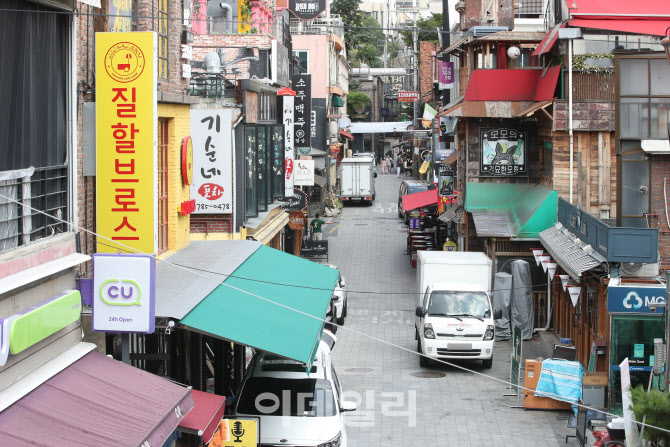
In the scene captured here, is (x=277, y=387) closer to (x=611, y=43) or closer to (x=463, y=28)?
(x=611, y=43)

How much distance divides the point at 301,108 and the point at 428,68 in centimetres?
2563

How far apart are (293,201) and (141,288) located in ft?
69.2

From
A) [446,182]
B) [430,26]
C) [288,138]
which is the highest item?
[430,26]

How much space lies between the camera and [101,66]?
10656 mm

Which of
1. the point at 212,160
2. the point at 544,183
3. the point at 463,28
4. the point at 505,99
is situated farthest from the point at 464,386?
the point at 463,28

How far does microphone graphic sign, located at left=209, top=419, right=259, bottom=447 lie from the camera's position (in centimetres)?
1079

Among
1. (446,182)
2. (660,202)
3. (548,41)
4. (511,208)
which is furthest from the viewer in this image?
(446,182)

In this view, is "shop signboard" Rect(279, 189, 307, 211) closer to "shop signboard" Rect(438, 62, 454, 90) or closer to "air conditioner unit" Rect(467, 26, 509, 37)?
"air conditioner unit" Rect(467, 26, 509, 37)

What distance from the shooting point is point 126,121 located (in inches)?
422

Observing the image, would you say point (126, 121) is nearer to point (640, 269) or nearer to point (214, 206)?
point (214, 206)

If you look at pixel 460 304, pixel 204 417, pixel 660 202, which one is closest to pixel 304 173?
pixel 460 304

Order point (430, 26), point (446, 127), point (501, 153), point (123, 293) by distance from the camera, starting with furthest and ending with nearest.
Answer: point (430, 26)
point (446, 127)
point (501, 153)
point (123, 293)

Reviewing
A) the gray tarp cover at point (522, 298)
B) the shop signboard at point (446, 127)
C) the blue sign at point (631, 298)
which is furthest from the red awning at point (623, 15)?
the shop signboard at point (446, 127)

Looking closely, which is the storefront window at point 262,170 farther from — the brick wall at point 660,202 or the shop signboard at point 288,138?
the brick wall at point 660,202
